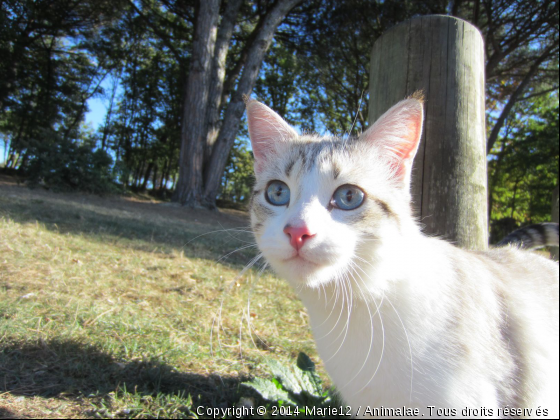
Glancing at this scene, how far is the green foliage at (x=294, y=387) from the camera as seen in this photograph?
1.94 metres

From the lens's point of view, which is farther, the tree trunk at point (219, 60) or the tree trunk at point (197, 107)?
the tree trunk at point (219, 60)

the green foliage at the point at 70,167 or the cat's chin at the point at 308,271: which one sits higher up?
the green foliage at the point at 70,167

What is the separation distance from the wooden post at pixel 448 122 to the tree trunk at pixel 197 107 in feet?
30.5

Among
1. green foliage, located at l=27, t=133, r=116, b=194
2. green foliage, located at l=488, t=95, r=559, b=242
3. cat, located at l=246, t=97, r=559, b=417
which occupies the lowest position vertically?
cat, located at l=246, t=97, r=559, b=417

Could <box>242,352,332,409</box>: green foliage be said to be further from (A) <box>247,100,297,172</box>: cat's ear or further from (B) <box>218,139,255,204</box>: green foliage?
(B) <box>218,139,255,204</box>: green foliage

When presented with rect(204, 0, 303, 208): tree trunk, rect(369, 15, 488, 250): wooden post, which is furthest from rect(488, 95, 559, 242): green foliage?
rect(369, 15, 488, 250): wooden post

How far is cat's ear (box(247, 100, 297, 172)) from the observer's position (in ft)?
6.73

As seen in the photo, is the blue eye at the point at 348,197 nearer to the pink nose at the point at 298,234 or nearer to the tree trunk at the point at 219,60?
the pink nose at the point at 298,234

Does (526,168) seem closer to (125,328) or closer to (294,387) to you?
(294,387)

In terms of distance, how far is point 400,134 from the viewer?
1.76 m

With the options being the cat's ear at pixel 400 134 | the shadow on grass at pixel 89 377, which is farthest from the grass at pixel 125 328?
the cat's ear at pixel 400 134

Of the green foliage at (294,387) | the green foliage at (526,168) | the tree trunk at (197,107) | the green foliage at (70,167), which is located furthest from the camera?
the green foliage at (526,168)

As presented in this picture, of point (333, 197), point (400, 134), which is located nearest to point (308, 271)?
point (333, 197)

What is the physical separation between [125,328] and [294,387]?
1.26 m
